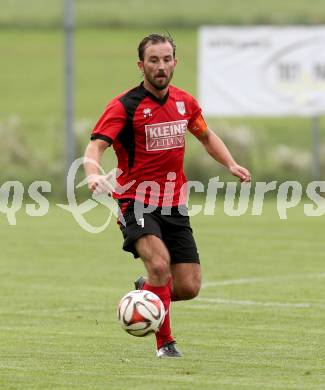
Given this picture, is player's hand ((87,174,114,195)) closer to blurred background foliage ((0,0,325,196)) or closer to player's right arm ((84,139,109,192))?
player's right arm ((84,139,109,192))

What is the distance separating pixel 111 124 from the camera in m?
10.1

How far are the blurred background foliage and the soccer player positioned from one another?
64.0 ft

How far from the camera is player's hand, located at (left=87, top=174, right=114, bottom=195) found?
907 centimetres

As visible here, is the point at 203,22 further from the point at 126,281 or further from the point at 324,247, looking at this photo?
the point at 126,281

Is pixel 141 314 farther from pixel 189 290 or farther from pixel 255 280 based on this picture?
pixel 255 280

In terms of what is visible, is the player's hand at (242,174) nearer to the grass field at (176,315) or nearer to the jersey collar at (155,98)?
the jersey collar at (155,98)

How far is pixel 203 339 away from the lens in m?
11.2

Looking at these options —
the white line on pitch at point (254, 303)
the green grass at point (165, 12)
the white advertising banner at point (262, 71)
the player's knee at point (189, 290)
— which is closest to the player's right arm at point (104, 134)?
the player's knee at point (189, 290)

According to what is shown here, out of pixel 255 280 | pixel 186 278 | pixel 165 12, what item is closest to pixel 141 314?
pixel 186 278

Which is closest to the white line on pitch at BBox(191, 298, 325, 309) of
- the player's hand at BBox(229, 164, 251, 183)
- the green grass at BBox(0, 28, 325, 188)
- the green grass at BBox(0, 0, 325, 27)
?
the player's hand at BBox(229, 164, 251, 183)

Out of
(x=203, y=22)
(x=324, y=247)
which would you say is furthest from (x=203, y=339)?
(x=203, y=22)

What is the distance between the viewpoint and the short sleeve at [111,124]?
1003 cm

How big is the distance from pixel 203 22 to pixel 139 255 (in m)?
34.4

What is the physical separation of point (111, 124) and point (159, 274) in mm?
1135
